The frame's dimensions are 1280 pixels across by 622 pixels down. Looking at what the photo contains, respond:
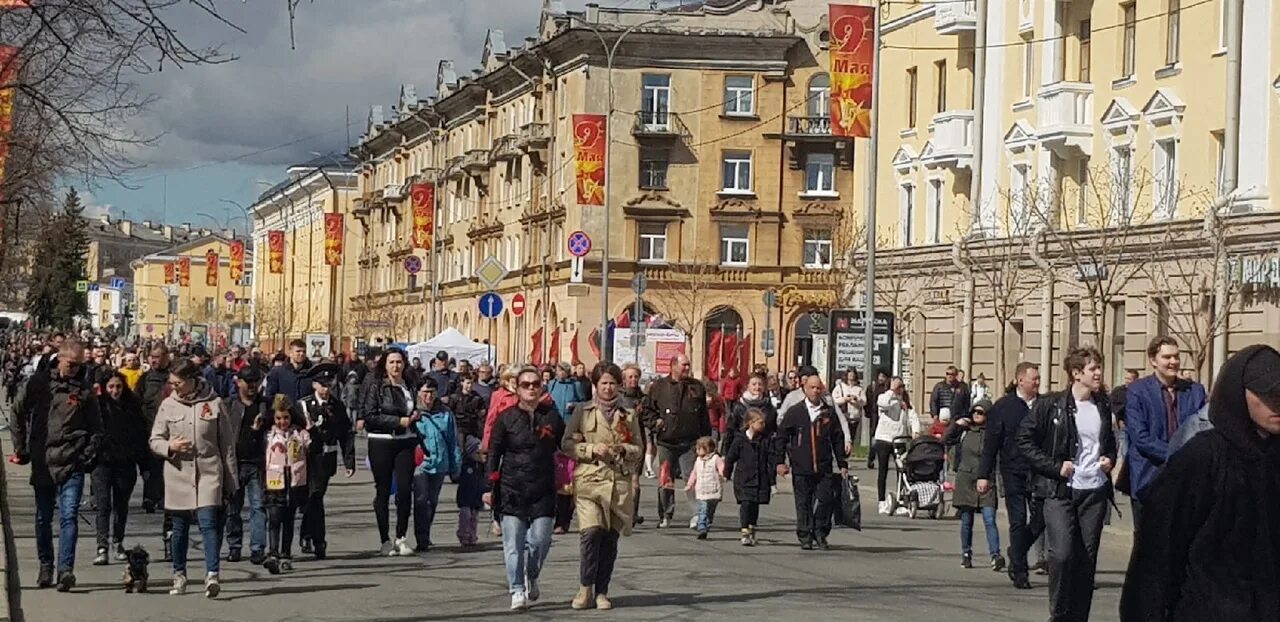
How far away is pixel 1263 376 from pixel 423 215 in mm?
68761

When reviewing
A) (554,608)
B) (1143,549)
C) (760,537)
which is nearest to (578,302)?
(760,537)

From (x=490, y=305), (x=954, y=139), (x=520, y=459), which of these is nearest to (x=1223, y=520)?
(x=520, y=459)

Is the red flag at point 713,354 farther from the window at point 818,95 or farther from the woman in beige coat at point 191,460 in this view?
the woman in beige coat at point 191,460

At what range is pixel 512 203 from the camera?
85.1 m

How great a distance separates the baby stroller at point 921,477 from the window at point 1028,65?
73.1 ft

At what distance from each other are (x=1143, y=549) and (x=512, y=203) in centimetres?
7939

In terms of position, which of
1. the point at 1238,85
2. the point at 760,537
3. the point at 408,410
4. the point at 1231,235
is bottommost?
the point at 760,537

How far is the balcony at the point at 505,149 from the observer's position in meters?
83.2

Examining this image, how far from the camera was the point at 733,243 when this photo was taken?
76.8 m

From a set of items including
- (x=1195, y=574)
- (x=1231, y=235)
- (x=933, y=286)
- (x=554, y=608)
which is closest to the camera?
(x=1195, y=574)

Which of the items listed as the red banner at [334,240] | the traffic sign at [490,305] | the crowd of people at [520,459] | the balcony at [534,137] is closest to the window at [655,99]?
the balcony at [534,137]

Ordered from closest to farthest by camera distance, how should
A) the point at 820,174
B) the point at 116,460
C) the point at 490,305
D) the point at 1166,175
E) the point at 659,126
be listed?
the point at 116,460 < the point at 1166,175 < the point at 490,305 < the point at 659,126 < the point at 820,174

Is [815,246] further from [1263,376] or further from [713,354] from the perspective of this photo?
[1263,376]

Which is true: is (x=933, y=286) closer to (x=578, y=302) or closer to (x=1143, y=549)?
(x=578, y=302)
